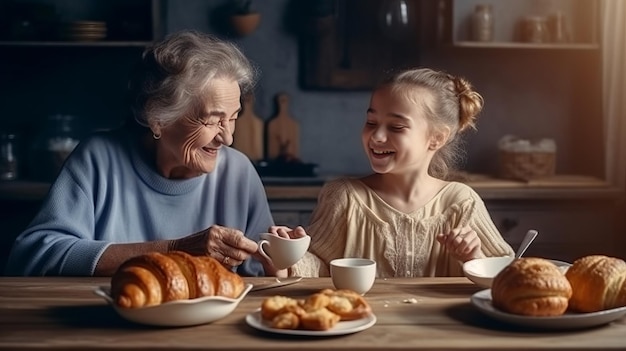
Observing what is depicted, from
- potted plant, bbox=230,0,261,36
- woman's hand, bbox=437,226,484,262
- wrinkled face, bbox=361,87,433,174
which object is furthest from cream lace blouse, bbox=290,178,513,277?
potted plant, bbox=230,0,261,36

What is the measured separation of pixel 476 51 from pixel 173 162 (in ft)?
7.25

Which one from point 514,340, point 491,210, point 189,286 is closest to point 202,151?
point 189,286

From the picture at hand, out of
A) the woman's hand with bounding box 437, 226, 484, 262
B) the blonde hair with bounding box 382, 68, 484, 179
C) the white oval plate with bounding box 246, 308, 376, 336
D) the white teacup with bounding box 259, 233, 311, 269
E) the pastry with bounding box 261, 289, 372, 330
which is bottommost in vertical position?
the white oval plate with bounding box 246, 308, 376, 336

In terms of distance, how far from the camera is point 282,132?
4.19m

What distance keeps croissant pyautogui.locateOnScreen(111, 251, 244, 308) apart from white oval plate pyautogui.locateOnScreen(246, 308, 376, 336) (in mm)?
60

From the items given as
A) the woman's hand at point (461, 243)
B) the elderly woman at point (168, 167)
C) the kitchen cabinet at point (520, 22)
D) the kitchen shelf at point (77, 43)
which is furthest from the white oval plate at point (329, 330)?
the kitchen cabinet at point (520, 22)

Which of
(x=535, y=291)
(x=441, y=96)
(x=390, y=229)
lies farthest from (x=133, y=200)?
(x=535, y=291)

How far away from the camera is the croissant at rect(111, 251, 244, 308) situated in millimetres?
1486

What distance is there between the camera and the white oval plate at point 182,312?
149 cm

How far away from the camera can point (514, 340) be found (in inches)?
58.1

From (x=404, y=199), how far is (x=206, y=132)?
557mm

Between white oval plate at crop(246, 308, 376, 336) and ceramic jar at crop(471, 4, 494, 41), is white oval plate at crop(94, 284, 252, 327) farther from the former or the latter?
ceramic jar at crop(471, 4, 494, 41)

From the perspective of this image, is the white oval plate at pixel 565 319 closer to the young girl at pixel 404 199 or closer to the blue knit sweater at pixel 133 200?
the young girl at pixel 404 199

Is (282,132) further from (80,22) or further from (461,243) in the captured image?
(461,243)
